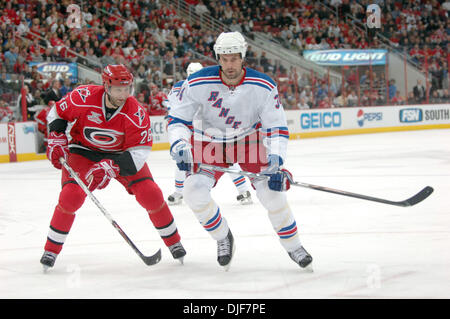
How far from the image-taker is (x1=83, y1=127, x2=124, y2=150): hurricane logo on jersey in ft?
11.3

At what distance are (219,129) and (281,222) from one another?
0.59 metres

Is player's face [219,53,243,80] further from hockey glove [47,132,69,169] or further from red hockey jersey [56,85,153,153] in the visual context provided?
hockey glove [47,132,69,169]

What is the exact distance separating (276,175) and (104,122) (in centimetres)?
100

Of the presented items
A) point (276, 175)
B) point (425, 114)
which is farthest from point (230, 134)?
point (425, 114)

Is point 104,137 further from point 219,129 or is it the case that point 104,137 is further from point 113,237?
point 113,237

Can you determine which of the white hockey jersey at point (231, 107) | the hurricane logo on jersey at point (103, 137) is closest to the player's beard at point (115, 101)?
the hurricane logo on jersey at point (103, 137)

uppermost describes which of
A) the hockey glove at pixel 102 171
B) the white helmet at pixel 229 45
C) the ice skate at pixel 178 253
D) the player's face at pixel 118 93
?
the white helmet at pixel 229 45

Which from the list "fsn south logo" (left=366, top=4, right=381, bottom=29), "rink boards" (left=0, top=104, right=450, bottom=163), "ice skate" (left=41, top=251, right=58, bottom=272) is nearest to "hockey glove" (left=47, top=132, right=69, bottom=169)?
"ice skate" (left=41, top=251, right=58, bottom=272)

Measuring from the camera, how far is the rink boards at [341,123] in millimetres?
10180

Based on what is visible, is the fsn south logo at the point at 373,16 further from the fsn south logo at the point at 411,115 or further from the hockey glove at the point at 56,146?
the hockey glove at the point at 56,146

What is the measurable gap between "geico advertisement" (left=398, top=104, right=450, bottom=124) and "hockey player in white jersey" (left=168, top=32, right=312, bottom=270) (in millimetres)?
12456

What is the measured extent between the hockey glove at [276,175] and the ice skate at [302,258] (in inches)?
14.1

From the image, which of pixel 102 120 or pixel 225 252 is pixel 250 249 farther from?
pixel 102 120
